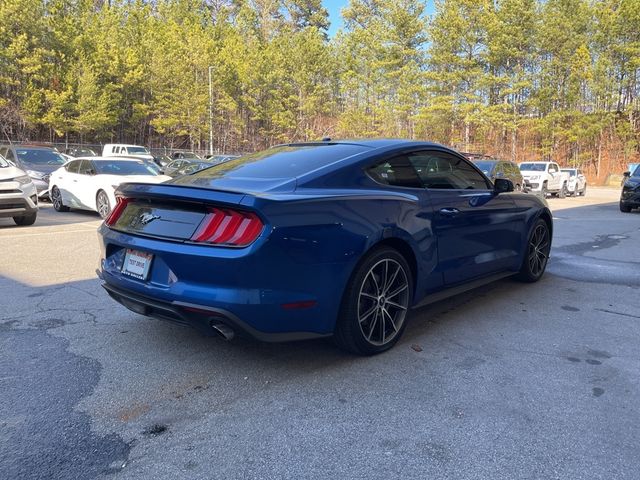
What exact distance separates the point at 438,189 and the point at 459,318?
1226mm

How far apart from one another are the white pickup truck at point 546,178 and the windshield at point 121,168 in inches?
668

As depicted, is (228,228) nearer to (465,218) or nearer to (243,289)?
(243,289)

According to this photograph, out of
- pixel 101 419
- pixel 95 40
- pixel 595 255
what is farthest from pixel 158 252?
pixel 95 40

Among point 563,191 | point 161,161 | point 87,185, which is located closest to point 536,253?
point 87,185

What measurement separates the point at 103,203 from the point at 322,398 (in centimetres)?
994

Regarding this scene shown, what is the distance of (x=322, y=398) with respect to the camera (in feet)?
10.2

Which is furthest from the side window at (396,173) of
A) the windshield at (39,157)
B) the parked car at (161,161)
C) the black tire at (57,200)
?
the parked car at (161,161)

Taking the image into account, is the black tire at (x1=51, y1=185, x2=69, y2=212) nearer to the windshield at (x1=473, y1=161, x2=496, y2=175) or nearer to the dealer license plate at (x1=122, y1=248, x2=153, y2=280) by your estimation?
the dealer license plate at (x1=122, y1=248, x2=153, y2=280)

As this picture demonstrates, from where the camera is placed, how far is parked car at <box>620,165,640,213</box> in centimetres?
1570

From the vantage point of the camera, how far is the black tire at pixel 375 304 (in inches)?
138

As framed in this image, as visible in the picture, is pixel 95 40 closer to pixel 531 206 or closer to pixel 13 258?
pixel 13 258

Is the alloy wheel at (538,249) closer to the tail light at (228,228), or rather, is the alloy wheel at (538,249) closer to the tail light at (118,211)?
the tail light at (228,228)

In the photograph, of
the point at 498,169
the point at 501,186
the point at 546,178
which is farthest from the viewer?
the point at 546,178

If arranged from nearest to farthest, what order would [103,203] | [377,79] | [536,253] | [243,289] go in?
[243,289] < [536,253] < [103,203] < [377,79]
